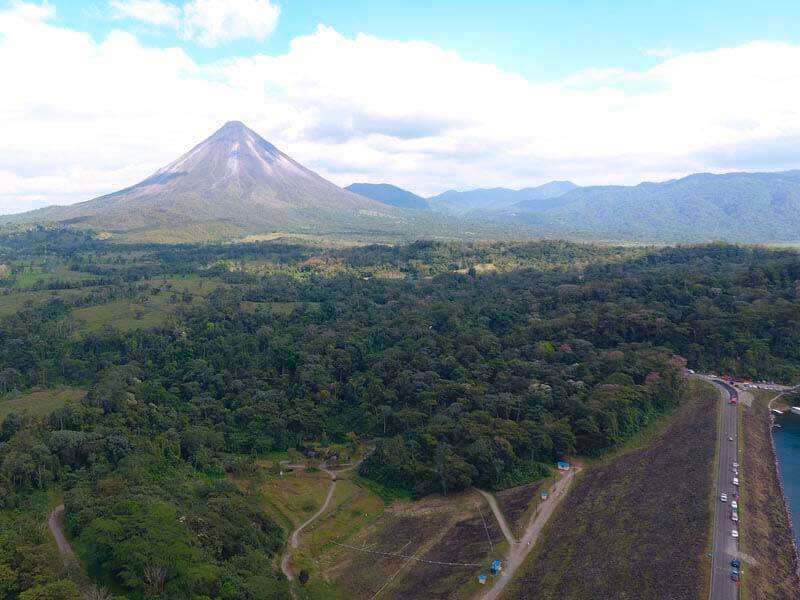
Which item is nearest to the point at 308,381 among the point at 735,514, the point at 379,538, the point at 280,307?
the point at 379,538

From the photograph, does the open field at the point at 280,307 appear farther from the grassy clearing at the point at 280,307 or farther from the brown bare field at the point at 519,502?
the brown bare field at the point at 519,502

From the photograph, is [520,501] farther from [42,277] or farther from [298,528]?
[42,277]

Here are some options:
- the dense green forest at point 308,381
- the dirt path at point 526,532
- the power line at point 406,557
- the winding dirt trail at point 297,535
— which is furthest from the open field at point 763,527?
the winding dirt trail at point 297,535

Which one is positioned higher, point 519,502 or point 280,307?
point 280,307

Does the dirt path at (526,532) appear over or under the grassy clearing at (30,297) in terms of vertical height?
under

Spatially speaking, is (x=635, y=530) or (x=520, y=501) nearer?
(x=635, y=530)

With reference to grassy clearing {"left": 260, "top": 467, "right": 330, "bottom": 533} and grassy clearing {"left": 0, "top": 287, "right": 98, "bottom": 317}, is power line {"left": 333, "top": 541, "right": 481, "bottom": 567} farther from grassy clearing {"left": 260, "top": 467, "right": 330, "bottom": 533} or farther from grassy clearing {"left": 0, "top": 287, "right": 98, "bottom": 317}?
grassy clearing {"left": 0, "top": 287, "right": 98, "bottom": 317}
